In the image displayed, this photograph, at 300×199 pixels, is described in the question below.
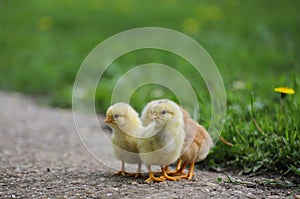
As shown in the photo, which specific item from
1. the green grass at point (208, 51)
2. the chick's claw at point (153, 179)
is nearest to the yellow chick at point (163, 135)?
the chick's claw at point (153, 179)

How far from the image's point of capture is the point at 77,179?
3.80 metres

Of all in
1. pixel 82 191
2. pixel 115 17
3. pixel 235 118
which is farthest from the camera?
pixel 115 17

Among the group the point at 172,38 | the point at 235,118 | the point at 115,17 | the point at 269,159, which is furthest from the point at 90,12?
the point at 269,159

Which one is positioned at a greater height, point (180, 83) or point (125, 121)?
point (180, 83)

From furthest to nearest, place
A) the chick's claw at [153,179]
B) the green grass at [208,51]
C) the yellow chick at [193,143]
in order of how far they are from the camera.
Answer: the green grass at [208,51]
the yellow chick at [193,143]
the chick's claw at [153,179]

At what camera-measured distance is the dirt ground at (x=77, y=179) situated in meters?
3.42

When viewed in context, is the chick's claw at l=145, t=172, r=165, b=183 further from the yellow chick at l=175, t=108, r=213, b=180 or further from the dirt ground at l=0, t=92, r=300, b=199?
the yellow chick at l=175, t=108, r=213, b=180

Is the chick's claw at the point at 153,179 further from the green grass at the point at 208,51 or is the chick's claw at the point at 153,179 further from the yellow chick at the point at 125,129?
the green grass at the point at 208,51

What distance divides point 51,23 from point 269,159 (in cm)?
801

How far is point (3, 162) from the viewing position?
4297mm

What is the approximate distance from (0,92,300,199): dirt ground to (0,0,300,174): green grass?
340mm

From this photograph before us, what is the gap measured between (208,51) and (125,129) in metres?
5.27

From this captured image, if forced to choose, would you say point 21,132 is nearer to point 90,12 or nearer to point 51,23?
point 51,23

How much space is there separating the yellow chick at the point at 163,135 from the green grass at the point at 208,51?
909mm
